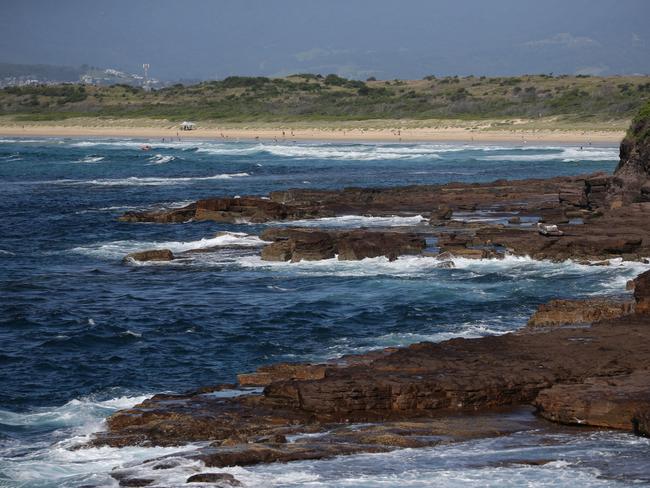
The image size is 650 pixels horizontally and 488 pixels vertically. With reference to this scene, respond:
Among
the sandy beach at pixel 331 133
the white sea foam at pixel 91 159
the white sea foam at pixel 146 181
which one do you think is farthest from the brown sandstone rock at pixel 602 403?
the sandy beach at pixel 331 133

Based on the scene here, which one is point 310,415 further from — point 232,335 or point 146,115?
point 146,115

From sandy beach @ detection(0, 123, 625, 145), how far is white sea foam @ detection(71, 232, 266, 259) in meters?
53.9

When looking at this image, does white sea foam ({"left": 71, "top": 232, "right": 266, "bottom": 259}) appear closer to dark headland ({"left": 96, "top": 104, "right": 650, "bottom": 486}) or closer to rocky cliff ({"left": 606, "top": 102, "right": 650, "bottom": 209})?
rocky cliff ({"left": 606, "top": 102, "right": 650, "bottom": 209})

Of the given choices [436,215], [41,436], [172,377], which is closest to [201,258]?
[436,215]

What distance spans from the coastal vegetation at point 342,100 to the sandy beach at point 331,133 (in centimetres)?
455

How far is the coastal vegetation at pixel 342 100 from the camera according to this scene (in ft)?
357

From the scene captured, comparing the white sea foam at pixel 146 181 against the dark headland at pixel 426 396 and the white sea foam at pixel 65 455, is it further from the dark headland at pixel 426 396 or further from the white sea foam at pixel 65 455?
the white sea foam at pixel 65 455

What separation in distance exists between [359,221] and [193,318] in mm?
16268

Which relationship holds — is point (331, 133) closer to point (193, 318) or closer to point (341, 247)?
point (341, 247)

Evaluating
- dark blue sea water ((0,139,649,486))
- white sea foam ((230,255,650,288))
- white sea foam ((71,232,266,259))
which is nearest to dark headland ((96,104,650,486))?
dark blue sea water ((0,139,649,486))

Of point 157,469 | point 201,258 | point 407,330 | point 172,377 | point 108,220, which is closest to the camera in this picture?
point 157,469

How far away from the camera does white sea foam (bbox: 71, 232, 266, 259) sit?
36000 mm

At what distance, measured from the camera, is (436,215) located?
40.6 meters

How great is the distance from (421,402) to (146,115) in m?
115
